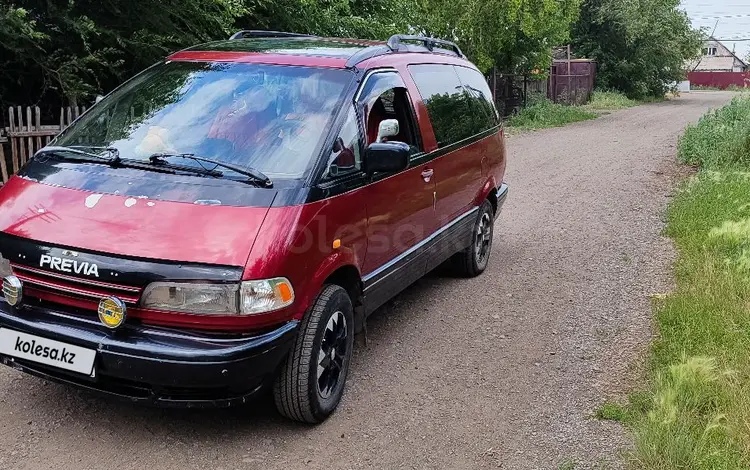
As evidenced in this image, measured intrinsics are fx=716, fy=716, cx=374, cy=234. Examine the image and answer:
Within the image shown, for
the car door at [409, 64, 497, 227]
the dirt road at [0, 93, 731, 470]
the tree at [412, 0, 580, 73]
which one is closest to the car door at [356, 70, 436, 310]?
the car door at [409, 64, 497, 227]

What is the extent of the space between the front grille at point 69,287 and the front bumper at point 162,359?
11cm

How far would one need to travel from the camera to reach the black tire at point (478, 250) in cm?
652

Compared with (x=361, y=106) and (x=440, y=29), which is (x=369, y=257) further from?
(x=440, y=29)

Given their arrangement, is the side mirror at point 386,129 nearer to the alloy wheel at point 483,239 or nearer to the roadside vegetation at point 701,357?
the roadside vegetation at point 701,357

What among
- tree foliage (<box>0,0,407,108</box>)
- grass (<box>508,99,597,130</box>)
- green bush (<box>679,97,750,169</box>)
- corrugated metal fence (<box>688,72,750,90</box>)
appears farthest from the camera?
corrugated metal fence (<box>688,72,750,90</box>)

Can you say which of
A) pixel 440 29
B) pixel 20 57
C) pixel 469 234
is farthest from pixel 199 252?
pixel 440 29

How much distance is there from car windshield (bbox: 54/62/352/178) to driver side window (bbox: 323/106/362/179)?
100 millimetres

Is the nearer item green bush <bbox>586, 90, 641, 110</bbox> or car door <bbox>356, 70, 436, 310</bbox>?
car door <bbox>356, 70, 436, 310</bbox>

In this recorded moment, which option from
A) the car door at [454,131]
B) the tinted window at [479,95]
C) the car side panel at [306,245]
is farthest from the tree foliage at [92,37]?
the car side panel at [306,245]

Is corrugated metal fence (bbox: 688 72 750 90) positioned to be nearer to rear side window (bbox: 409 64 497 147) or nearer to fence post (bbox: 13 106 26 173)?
rear side window (bbox: 409 64 497 147)

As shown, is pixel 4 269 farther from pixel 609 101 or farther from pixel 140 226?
pixel 609 101

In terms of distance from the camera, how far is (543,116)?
2272 cm

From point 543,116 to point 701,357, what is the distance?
19104 mm

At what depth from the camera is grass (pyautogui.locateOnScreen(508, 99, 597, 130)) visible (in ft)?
71.6
